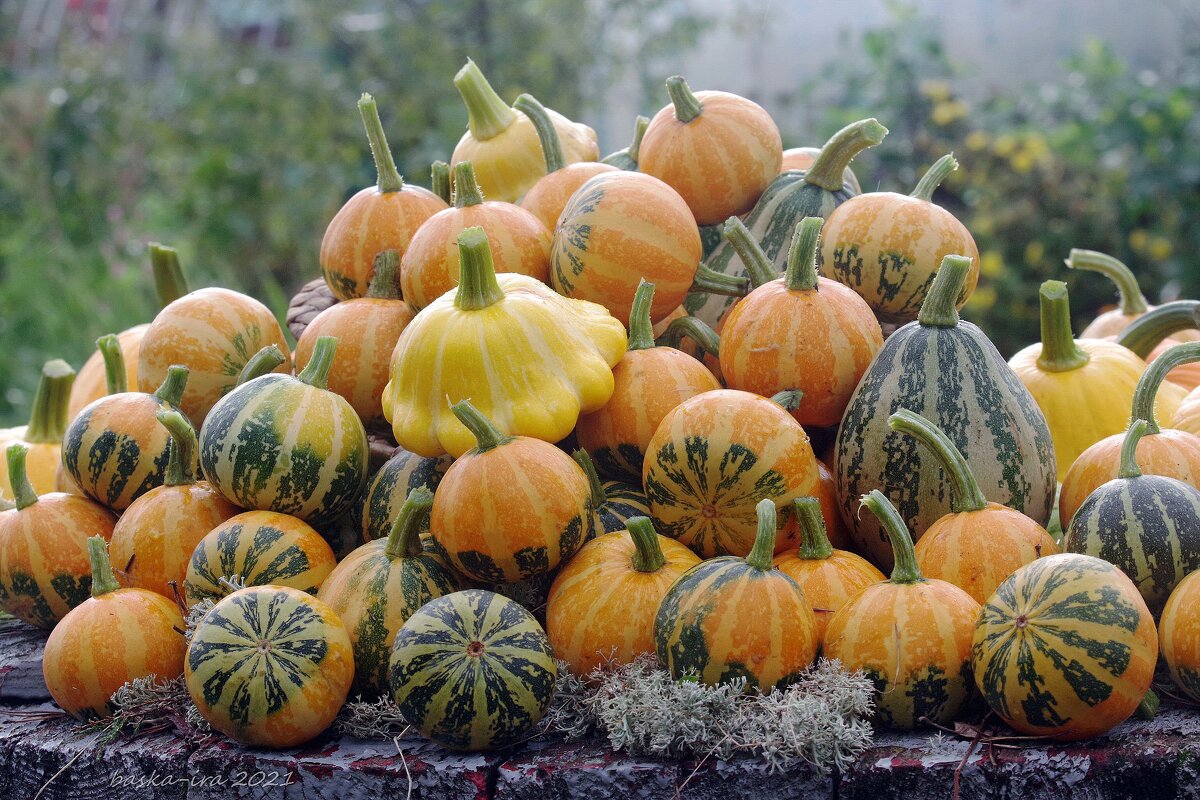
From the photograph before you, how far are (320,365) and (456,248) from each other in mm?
413

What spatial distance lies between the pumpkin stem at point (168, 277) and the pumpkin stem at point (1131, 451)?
2.55m

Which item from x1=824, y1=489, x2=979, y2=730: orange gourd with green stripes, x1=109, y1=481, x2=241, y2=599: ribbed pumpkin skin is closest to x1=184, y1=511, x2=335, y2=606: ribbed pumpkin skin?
x1=109, y1=481, x2=241, y2=599: ribbed pumpkin skin

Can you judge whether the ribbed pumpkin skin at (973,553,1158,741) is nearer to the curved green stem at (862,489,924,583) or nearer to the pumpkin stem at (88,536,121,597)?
the curved green stem at (862,489,924,583)

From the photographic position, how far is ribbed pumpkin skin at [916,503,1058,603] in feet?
6.85

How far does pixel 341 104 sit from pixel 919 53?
415cm

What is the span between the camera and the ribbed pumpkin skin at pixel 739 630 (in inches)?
74.7

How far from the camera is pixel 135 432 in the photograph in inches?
101

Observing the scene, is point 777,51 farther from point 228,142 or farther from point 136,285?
point 136,285

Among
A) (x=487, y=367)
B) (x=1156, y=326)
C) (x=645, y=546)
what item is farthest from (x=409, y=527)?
(x=1156, y=326)

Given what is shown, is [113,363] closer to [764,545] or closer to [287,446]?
[287,446]

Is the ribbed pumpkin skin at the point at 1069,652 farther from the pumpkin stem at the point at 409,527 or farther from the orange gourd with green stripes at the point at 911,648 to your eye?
the pumpkin stem at the point at 409,527

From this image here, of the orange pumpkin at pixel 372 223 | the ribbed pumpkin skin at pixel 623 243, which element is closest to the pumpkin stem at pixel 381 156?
the orange pumpkin at pixel 372 223

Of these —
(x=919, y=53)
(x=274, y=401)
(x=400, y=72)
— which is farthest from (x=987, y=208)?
(x=274, y=401)

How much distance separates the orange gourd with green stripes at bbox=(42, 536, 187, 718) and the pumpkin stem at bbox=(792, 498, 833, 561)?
121cm
